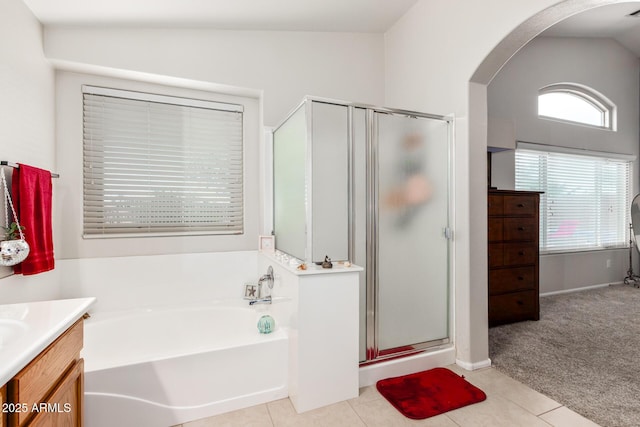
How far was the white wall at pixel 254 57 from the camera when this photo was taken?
2.38m

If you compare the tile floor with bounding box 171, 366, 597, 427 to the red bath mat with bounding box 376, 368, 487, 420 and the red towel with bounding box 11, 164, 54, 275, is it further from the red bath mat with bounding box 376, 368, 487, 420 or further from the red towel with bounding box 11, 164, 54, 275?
the red towel with bounding box 11, 164, 54, 275

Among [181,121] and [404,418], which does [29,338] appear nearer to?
[404,418]

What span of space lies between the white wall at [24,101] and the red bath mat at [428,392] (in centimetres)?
240

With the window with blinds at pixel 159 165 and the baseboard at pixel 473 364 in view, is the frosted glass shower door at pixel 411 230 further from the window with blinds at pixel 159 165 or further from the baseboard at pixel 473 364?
the window with blinds at pixel 159 165

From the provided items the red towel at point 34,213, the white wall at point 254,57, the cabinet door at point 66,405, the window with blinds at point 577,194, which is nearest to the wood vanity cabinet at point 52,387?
the cabinet door at point 66,405

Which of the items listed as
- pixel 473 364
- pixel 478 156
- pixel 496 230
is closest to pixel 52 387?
pixel 473 364

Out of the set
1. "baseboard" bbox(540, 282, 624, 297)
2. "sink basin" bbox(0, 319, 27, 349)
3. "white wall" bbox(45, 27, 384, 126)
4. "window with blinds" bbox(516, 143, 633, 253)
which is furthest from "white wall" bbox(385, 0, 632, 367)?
"baseboard" bbox(540, 282, 624, 297)

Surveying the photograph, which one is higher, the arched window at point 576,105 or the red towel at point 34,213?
the arched window at point 576,105

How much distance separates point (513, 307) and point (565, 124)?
296 cm

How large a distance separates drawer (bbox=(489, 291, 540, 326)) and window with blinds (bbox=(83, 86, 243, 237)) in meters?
2.60

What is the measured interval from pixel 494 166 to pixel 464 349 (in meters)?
2.43

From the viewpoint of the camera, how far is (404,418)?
1.81 m

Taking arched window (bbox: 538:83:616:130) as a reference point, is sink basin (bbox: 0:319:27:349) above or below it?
below

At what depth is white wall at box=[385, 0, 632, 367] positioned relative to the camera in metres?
2.14
